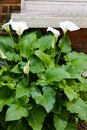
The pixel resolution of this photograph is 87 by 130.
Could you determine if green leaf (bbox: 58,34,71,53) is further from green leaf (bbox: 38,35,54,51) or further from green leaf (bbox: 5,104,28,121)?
green leaf (bbox: 5,104,28,121)

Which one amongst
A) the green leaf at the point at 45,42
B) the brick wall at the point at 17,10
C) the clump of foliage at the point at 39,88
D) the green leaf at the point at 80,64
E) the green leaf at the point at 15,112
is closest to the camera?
the green leaf at the point at 15,112

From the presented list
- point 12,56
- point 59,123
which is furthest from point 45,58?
point 59,123

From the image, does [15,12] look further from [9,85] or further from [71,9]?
[9,85]

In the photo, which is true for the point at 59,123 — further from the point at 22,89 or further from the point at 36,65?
the point at 36,65

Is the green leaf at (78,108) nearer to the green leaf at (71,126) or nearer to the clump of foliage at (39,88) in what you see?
the clump of foliage at (39,88)

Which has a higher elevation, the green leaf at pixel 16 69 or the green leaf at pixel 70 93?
the green leaf at pixel 16 69

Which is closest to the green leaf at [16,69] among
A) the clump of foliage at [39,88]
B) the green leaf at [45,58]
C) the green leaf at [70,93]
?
the clump of foliage at [39,88]

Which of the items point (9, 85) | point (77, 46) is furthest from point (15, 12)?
point (9, 85)
